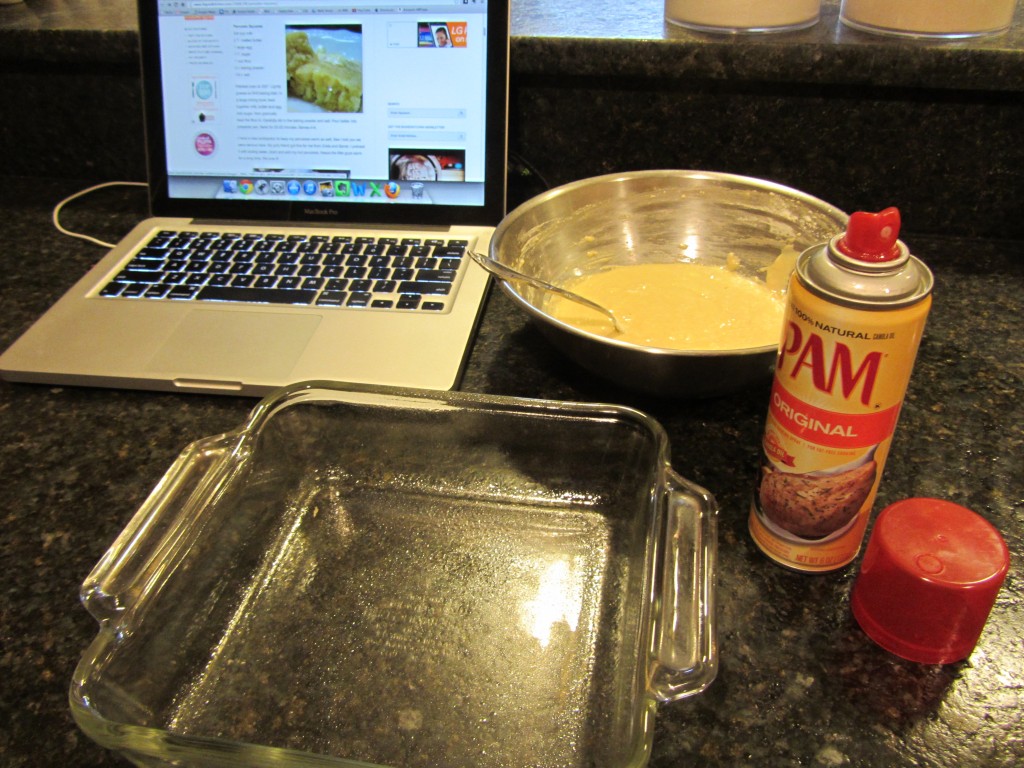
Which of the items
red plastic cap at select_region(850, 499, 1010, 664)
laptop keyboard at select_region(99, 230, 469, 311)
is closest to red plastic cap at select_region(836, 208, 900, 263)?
red plastic cap at select_region(850, 499, 1010, 664)

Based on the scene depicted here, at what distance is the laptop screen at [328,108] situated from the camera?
0.85 meters

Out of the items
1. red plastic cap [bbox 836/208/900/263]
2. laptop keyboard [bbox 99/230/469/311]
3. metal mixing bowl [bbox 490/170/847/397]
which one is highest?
red plastic cap [bbox 836/208/900/263]

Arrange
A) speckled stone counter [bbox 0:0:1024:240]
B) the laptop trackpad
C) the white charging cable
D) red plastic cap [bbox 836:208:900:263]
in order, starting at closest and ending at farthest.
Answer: red plastic cap [bbox 836:208:900:263], the laptop trackpad, speckled stone counter [bbox 0:0:1024:240], the white charging cable

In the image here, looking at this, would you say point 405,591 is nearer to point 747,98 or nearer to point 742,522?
point 742,522

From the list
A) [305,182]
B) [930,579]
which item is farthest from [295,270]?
[930,579]

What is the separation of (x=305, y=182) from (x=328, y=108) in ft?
0.27

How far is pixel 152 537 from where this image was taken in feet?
1.72

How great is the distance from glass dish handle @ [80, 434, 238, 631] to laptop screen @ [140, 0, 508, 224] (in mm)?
398

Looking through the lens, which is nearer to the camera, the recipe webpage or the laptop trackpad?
the laptop trackpad

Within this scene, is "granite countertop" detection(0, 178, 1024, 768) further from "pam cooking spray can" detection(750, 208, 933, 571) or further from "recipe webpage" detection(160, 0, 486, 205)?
"recipe webpage" detection(160, 0, 486, 205)

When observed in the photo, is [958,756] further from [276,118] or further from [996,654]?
[276,118]

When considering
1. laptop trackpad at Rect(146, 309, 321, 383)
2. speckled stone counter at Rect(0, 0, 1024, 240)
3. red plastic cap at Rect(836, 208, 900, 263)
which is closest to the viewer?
red plastic cap at Rect(836, 208, 900, 263)

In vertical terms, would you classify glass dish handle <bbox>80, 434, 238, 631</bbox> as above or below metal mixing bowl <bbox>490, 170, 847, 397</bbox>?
below

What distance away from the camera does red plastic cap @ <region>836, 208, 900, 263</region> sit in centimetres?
42
